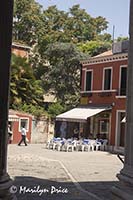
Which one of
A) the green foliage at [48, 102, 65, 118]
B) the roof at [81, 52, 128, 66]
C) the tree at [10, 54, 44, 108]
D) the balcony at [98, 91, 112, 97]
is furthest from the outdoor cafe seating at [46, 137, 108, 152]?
the green foliage at [48, 102, 65, 118]

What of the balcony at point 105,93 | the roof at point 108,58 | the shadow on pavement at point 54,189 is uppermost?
the roof at point 108,58

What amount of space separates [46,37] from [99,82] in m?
16.2

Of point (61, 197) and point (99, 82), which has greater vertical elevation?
point (99, 82)

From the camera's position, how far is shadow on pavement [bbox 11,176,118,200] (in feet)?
32.4

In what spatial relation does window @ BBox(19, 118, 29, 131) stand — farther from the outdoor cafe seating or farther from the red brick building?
the outdoor cafe seating

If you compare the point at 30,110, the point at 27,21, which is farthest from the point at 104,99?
the point at 27,21

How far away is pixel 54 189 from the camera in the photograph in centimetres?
Answer: 1098

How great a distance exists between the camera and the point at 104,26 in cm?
5169

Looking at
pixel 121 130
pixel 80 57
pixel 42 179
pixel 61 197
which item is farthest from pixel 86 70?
Answer: pixel 61 197

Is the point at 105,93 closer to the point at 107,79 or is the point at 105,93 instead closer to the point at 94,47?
the point at 107,79

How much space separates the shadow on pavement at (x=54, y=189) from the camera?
32.4 feet

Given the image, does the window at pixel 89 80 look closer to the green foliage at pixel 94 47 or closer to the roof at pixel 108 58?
the roof at pixel 108 58

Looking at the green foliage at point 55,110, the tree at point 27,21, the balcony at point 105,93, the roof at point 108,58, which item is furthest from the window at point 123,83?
the tree at point 27,21

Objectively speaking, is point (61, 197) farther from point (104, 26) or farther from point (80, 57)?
point (104, 26)
